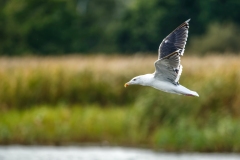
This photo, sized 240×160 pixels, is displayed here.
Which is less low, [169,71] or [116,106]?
[169,71]

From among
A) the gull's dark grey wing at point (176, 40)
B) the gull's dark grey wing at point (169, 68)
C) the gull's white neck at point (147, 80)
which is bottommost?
the gull's white neck at point (147, 80)

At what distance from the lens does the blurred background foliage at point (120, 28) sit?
37656 mm

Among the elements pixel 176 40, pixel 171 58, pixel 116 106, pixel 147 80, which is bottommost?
pixel 116 106

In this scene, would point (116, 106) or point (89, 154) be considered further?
point (116, 106)

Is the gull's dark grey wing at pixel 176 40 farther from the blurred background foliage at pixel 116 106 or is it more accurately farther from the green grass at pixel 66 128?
the green grass at pixel 66 128

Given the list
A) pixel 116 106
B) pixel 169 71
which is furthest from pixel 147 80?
pixel 116 106

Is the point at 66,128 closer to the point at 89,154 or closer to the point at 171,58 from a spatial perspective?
the point at 89,154

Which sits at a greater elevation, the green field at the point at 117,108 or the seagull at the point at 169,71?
the seagull at the point at 169,71

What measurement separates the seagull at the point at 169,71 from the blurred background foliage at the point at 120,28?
25.9 metres

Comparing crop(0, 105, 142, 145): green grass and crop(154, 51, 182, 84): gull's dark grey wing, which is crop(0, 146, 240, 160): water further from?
crop(154, 51, 182, 84): gull's dark grey wing

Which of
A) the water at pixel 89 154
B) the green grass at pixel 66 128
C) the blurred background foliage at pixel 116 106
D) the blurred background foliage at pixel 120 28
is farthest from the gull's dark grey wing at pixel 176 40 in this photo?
the blurred background foliage at pixel 120 28

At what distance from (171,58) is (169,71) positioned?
0.24 m

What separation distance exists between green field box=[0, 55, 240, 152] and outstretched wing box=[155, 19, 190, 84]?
5.24 metres

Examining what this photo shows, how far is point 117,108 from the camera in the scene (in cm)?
1791
